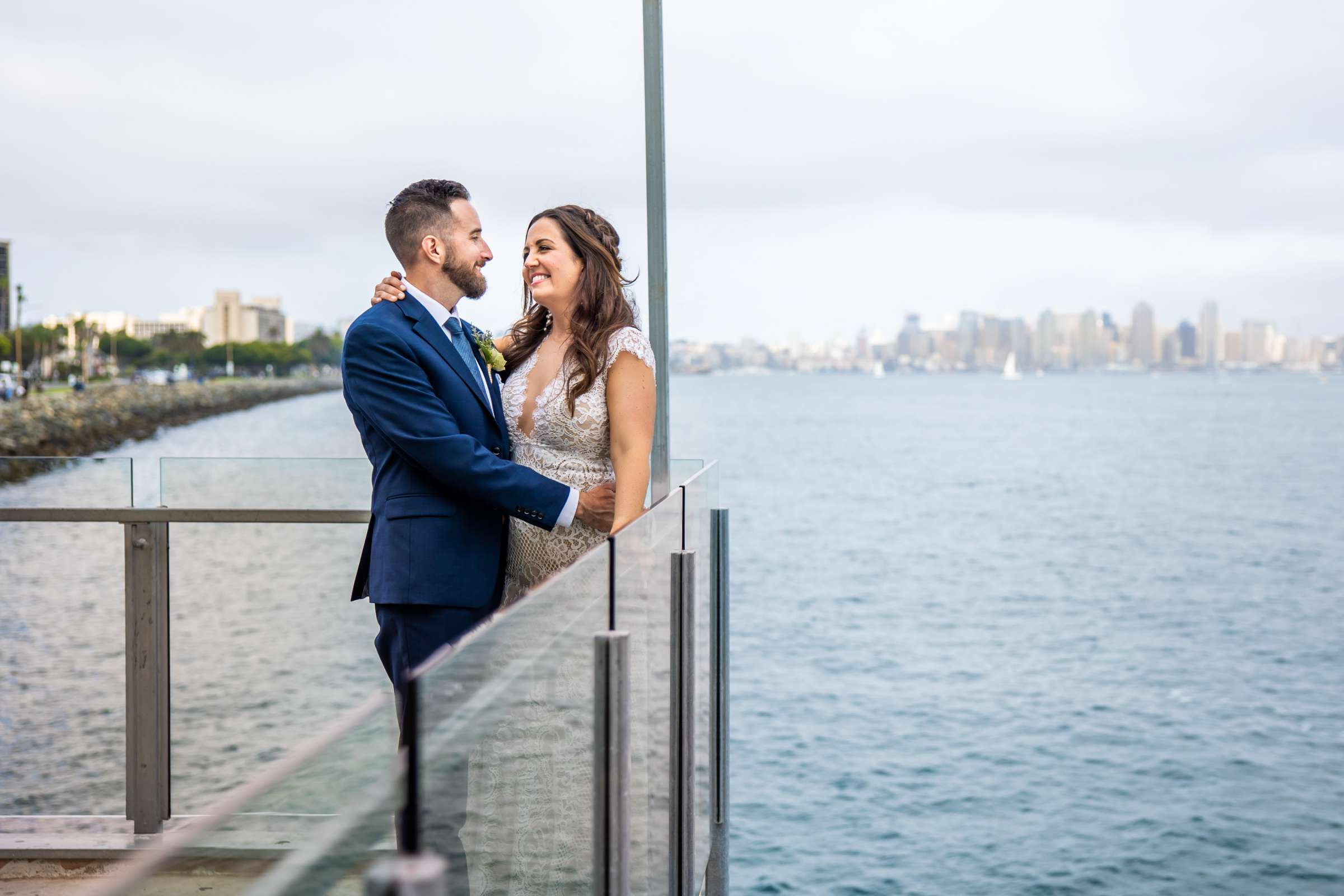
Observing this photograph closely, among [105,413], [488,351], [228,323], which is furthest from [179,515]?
[228,323]

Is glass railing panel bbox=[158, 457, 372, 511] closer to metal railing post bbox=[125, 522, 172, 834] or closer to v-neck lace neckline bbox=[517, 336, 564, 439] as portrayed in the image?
metal railing post bbox=[125, 522, 172, 834]

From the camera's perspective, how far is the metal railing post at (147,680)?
3.28 metres

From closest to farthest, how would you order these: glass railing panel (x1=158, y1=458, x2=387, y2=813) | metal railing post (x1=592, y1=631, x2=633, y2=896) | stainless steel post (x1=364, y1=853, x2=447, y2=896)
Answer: stainless steel post (x1=364, y1=853, x2=447, y2=896) → metal railing post (x1=592, y1=631, x2=633, y2=896) → glass railing panel (x1=158, y1=458, x2=387, y2=813)

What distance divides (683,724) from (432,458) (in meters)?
0.77

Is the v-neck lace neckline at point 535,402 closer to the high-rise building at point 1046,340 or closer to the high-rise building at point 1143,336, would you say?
the high-rise building at point 1143,336

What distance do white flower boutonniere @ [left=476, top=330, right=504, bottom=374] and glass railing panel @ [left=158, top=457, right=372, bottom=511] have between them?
717mm

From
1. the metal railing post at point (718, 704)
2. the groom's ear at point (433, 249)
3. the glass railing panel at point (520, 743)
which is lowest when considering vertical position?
the metal railing post at point (718, 704)

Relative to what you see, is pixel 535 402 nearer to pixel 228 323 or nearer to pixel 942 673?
pixel 942 673

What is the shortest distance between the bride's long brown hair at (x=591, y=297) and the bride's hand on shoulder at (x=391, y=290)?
12.6 inches

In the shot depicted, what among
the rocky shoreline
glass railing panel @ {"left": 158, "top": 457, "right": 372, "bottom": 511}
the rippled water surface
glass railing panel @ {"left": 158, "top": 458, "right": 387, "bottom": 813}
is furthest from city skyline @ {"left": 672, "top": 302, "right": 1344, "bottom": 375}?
glass railing panel @ {"left": 158, "top": 457, "right": 372, "bottom": 511}

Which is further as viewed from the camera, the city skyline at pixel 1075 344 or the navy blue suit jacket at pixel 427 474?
the city skyline at pixel 1075 344

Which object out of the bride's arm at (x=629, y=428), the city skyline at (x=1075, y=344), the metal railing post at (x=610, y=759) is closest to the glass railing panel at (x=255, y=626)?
the bride's arm at (x=629, y=428)

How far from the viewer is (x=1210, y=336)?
9681 centimetres

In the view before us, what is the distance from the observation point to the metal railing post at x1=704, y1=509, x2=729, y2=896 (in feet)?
11.2
